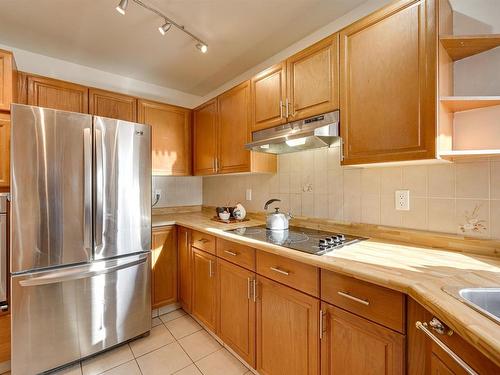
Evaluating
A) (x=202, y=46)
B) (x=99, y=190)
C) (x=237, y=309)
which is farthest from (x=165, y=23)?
(x=237, y=309)

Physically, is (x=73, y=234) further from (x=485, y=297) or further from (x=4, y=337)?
(x=485, y=297)

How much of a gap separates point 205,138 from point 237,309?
1.71 meters

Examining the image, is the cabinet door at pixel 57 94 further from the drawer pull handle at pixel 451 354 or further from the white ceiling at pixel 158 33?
the drawer pull handle at pixel 451 354

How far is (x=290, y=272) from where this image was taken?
48.7 inches

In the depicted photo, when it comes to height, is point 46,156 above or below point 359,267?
above

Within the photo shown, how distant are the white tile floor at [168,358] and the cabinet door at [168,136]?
152 cm

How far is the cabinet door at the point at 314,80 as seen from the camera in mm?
1407

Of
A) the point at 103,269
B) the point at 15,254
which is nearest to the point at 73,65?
the point at 15,254

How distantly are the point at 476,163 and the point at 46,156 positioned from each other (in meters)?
2.44

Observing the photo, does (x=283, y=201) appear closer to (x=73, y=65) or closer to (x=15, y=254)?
(x=15, y=254)

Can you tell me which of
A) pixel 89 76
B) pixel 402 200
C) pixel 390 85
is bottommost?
pixel 402 200

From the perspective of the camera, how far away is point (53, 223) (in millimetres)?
1490

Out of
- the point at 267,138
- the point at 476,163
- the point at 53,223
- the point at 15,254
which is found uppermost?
the point at 267,138

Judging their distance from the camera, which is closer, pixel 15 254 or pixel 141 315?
pixel 15 254
